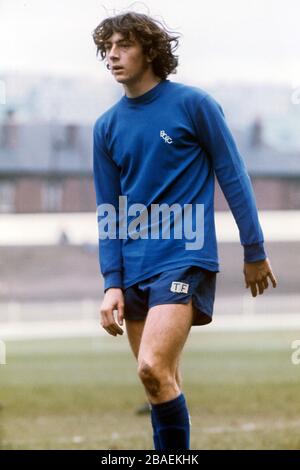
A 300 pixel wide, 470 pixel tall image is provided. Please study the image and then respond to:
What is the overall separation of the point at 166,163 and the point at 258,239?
370 mm

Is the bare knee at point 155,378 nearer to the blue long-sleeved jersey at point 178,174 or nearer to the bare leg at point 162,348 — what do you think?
the bare leg at point 162,348

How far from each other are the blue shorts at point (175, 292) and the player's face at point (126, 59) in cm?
63

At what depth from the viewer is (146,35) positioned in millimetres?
3703

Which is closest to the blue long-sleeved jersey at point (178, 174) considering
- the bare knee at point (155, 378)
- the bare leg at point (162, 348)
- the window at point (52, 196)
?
the bare leg at point (162, 348)

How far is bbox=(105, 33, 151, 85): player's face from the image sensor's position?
3656 mm

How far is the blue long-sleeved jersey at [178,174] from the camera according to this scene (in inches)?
142

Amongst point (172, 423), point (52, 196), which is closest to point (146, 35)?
point (172, 423)

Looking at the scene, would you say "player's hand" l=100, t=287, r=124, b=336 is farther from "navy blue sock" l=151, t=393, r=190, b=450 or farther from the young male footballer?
"navy blue sock" l=151, t=393, r=190, b=450

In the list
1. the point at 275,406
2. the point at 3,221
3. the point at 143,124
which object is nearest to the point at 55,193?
the point at 3,221

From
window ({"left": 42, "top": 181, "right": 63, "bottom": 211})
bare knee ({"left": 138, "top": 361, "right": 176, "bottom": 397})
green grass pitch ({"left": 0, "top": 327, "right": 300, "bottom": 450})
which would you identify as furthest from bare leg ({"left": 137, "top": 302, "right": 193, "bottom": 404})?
window ({"left": 42, "top": 181, "right": 63, "bottom": 211})

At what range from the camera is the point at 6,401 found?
776 cm

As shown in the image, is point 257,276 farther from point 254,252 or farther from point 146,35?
point 146,35

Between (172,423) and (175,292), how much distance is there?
40 cm
